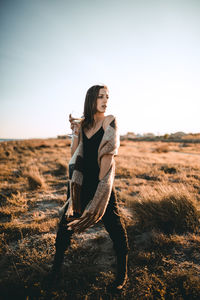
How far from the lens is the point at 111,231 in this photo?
156 cm

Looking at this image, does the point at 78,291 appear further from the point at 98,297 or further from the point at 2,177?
the point at 2,177

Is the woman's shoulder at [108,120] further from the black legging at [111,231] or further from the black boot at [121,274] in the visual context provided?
the black boot at [121,274]

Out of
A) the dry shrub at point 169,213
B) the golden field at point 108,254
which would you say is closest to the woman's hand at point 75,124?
the golden field at point 108,254

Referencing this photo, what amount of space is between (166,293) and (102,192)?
131 centimetres

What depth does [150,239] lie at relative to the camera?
2.41 meters

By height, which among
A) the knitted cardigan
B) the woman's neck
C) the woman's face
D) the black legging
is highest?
the woman's face

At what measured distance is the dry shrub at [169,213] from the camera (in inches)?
103

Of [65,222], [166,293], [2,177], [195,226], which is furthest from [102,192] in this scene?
[2,177]

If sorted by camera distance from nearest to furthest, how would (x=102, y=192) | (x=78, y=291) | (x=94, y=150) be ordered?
1. (x=102, y=192)
2. (x=94, y=150)
3. (x=78, y=291)

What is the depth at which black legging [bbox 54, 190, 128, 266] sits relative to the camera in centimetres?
155

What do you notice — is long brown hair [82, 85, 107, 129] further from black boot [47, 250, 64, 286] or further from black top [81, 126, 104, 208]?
black boot [47, 250, 64, 286]

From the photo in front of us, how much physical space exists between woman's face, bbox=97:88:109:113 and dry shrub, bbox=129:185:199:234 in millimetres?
2174

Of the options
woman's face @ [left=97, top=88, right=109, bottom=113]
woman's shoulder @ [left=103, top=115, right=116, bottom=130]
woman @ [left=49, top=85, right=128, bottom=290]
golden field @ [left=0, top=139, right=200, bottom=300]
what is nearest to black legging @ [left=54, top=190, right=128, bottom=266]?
woman @ [left=49, top=85, right=128, bottom=290]

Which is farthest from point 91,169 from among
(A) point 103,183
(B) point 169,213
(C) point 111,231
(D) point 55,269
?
(B) point 169,213
